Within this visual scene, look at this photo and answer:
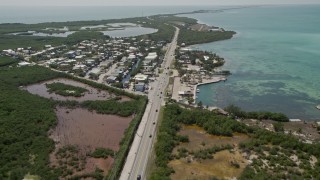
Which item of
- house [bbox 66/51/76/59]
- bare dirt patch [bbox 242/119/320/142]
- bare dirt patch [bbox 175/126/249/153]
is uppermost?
house [bbox 66/51/76/59]

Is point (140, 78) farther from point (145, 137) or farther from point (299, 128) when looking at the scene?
point (299, 128)

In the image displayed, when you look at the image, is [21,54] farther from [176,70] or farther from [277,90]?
[277,90]

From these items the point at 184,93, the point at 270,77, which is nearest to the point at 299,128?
the point at 184,93

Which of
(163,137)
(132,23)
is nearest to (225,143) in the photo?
(163,137)

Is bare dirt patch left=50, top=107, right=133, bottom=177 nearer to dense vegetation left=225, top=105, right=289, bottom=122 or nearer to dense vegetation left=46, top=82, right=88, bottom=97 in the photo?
dense vegetation left=46, top=82, right=88, bottom=97

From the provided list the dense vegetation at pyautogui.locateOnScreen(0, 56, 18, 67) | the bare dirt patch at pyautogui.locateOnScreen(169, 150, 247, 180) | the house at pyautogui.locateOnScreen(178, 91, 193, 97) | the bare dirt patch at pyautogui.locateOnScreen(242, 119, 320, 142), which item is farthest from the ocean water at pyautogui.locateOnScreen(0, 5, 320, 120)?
the dense vegetation at pyautogui.locateOnScreen(0, 56, 18, 67)
